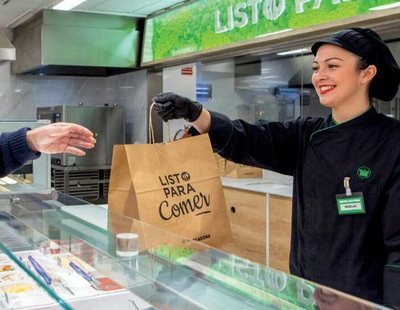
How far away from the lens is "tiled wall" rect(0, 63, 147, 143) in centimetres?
530

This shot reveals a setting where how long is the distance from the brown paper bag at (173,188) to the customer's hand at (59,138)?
13 cm

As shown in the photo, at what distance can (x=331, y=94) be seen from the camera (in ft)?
5.02

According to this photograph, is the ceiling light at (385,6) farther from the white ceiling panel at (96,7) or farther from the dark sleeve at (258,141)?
the white ceiling panel at (96,7)

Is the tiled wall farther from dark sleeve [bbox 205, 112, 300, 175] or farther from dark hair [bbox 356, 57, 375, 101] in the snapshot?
dark hair [bbox 356, 57, 375, 101]

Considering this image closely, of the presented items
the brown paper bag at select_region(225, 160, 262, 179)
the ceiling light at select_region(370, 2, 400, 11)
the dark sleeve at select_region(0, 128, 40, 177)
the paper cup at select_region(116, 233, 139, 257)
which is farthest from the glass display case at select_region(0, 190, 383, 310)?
the brown paper bag at select_region(225, 160, 262, 179)

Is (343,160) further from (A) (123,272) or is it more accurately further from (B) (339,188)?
(A) (123,272)

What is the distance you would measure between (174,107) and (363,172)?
0.57 m

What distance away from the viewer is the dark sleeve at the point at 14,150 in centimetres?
147

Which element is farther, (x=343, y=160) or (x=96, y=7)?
(x=96, y=7)

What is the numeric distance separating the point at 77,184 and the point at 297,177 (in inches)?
143

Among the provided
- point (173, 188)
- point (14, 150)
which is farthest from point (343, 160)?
point (14, 150)

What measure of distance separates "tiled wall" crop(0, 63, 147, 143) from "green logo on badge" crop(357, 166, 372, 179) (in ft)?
12.7

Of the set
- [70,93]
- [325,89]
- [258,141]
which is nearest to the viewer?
[325,89]

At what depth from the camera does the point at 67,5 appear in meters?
4.49
